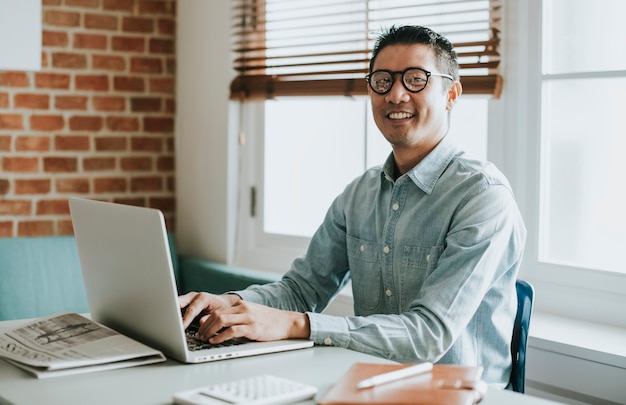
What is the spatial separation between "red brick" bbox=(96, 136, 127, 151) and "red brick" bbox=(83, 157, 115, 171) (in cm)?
5

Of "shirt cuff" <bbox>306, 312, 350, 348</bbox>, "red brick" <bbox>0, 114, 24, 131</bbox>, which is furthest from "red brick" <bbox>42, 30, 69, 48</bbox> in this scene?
"shirt cuff" <bbox>306, 312, 350, 348</bbox>

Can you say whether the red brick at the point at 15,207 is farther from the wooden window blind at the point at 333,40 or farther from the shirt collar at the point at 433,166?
the shirt collar at the point at 433,166

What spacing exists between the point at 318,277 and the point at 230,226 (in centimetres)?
124

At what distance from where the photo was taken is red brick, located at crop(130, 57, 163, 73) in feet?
12.1

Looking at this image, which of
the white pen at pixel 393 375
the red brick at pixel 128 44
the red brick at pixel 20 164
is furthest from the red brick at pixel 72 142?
the white pen at pixel 393 375

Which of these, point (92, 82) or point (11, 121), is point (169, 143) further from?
point (11, 121)

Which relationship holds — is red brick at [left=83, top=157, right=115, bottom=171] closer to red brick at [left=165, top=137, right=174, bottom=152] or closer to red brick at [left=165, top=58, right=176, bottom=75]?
red brick at [left=165, top=137, right=174, bottom=152]

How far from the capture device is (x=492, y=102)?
2689 millimetres

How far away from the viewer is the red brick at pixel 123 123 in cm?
364

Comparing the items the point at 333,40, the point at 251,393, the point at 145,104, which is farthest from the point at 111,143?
the point at 251,393

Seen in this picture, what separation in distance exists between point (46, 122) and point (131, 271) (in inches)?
75.9

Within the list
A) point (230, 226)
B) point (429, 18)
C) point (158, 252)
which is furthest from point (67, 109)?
point (158, 252)

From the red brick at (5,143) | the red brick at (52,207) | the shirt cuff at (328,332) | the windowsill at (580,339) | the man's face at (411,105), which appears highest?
the man's face at (411,105)

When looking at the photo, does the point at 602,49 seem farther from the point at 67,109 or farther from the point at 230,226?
the point at 67,109
